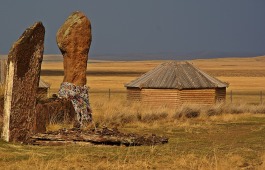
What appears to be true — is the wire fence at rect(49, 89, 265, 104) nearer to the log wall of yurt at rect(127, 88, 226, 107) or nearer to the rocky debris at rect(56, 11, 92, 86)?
the log wall of yurt at rect(127, 88, 226, 107)

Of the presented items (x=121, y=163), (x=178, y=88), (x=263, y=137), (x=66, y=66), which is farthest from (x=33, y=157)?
(x=178, y=88)

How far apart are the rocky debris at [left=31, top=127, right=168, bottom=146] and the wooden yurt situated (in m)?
19.3

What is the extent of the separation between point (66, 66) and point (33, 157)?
9.80 metres

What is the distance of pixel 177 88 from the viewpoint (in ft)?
115

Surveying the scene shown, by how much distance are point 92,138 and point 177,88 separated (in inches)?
806

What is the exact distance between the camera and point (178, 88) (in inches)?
1380

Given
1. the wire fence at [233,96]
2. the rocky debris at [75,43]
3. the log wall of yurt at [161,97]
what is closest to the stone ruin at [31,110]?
the rocky debris at [75,43]

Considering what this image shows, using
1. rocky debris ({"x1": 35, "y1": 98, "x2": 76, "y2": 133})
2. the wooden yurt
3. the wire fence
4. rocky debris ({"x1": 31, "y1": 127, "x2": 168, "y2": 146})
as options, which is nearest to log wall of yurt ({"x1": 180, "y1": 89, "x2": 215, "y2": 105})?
the wooden yurt

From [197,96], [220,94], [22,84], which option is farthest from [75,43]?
[220,94]

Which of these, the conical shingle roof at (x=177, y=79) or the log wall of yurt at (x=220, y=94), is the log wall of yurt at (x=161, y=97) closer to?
the conical shingle roof at (x=177, y=79)

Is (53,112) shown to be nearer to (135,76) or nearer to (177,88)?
(177,88)

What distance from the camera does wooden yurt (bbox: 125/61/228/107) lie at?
3525 cm

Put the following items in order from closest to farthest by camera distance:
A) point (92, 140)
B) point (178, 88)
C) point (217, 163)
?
point (217, 163)
point (92, 140)
point (178, 88)

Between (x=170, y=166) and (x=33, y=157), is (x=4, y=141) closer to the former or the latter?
(x=33, y=157)
